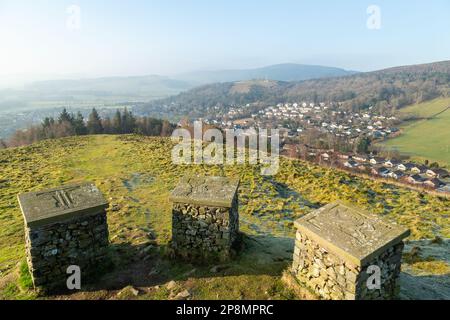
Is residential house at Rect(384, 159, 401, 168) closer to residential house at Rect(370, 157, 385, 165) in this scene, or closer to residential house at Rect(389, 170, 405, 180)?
residential house at Rect(370, 157, 385, 165)

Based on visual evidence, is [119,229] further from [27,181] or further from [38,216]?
[27,181]

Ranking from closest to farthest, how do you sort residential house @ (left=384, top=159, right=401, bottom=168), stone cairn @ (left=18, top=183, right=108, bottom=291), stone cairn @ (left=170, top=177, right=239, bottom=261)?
stone cairn @ (left=18, top=183, right=108, bottom=291) → stone cairn @ (left=170, top=177, right=239, bottom=261) → residential house @ (left=384, top=159, right=401, bottom=168)

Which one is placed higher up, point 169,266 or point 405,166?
point 169,266

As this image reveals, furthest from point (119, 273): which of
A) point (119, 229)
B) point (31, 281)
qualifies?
point (119, 229)

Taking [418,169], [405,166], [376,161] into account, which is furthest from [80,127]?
[418,169]

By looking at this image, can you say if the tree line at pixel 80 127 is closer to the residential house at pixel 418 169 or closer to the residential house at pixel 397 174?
the residential house at pixel 397 174

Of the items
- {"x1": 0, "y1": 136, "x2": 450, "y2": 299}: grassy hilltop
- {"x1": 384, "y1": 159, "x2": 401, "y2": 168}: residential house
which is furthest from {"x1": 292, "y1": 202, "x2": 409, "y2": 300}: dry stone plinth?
{"x1": 384, "y1": 159, "x2": 401, "y2": 168}: residential house

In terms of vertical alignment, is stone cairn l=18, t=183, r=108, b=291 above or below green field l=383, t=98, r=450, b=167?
above

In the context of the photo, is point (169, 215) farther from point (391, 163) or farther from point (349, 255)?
point (391, 163)
